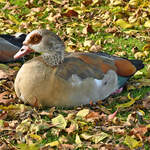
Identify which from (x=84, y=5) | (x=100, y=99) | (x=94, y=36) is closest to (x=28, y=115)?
(x=100, y=99)

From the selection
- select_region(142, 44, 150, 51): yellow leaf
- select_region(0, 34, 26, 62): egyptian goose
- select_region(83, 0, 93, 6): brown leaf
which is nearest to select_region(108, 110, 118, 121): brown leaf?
select_region(142, 44, 150, 51): yellow leaf

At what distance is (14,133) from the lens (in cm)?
409

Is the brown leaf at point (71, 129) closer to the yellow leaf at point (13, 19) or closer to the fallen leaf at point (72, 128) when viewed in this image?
the fallen leaf at point (72, 128)

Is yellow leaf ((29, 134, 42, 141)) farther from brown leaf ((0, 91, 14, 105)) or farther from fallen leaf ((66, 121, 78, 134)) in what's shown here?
brown leaf ((0, 91, 14, 105))

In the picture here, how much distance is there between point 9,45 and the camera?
6.05m

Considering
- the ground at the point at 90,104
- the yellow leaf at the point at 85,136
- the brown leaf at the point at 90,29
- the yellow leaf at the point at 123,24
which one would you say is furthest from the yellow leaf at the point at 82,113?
the yellow leaf at the point at 123,24

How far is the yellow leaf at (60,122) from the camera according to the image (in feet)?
13.6

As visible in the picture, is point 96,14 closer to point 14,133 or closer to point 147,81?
point 147,81

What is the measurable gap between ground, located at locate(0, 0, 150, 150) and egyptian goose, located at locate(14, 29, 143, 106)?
0.13 meters

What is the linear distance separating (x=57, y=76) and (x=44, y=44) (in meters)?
0.42

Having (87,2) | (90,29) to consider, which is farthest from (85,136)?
(87,2)

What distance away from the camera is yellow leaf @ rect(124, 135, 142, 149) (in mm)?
3727

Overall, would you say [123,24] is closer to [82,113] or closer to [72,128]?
[82,113]

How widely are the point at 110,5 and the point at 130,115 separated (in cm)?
390
